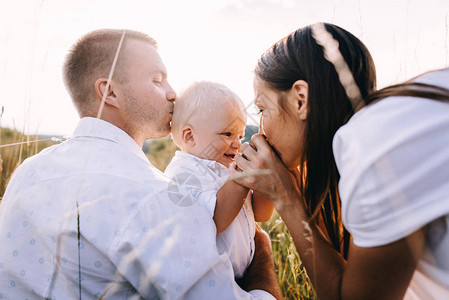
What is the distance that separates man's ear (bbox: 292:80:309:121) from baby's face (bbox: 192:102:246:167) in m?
0.58

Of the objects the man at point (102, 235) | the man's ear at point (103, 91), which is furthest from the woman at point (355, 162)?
the man's ear at point (103, 91)

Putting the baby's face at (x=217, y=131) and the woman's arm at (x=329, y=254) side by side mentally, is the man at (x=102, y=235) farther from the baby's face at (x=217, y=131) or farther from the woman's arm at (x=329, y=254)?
the baby's face at (x=217, y=131)

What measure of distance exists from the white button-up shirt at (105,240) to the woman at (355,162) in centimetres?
52

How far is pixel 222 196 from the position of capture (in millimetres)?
1988

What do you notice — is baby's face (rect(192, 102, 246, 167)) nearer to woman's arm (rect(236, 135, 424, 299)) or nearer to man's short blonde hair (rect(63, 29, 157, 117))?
woman's arm (rect(236, 135, 424, 299))

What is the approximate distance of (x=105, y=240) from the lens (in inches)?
56.1

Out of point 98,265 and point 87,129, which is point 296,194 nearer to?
point 98,265

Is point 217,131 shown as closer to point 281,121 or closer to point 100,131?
point 281,121

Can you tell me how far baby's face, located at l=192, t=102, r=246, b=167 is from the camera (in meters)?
2.39

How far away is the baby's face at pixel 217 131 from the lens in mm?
2387

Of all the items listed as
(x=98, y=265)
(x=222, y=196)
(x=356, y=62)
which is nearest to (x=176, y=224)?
(x=98, y=265)

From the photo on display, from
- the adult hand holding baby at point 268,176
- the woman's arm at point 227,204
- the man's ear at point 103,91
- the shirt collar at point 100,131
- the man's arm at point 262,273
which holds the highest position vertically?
the man's ear at point 103,91

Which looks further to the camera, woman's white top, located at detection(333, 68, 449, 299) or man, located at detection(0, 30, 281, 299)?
man, located at detection(0, 30, 281, 299)

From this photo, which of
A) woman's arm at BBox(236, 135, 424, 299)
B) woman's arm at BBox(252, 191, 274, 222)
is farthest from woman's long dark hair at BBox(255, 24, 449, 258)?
woman's arm at BBox(252, 191, 274, 222)
